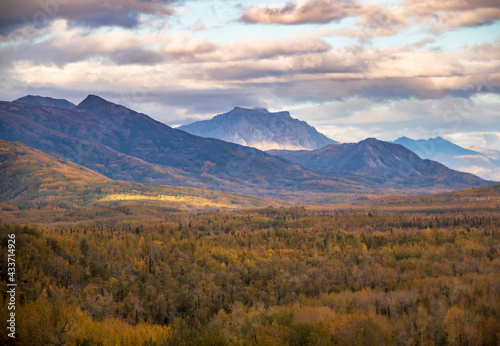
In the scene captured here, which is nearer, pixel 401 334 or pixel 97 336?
pixel 97 336

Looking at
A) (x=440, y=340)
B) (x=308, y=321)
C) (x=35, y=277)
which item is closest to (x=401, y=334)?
(x=440, y=340)

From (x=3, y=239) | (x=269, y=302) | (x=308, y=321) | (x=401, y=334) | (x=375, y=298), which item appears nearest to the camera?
(x=401, y=334)

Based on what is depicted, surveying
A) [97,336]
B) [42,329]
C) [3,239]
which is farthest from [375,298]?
[3,239]

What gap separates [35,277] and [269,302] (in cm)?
7734

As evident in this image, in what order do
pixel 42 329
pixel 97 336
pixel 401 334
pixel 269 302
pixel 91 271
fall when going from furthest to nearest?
pixel 91 271 → pixel 269 302 → pixel 401 334 → pixel 97 336 → pixel 42 329

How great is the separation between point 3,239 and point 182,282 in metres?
65.8

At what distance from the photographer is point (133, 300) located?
15862 cm

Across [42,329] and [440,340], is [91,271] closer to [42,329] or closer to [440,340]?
[42,329]

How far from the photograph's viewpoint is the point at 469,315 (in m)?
121

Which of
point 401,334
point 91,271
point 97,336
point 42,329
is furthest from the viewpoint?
point 91,271

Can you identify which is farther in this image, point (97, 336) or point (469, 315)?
point (469, 315)

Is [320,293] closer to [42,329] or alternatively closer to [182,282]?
[182,282]

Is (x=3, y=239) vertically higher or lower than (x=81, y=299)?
higher

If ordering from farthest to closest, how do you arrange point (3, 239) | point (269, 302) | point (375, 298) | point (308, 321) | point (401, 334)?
point (3, 239)
point (269, 302)
point (375, 298)
point (308, 321)
point (401, 334)
